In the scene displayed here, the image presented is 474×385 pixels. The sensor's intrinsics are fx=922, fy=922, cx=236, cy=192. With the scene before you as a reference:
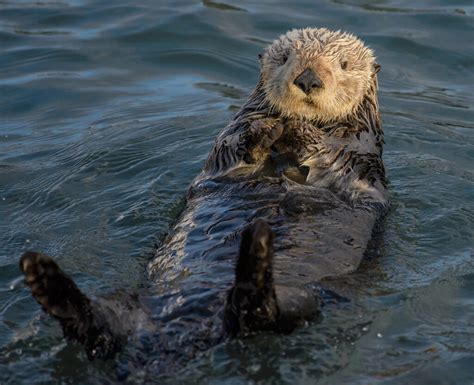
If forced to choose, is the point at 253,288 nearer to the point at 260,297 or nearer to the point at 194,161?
the point at 260,297

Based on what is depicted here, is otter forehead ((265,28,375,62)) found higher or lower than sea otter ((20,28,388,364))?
higher

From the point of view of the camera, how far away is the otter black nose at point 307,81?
5.13 metres

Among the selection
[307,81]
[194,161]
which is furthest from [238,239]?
[194,161]

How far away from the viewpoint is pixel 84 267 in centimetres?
501

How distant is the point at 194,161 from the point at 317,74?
1.73 m

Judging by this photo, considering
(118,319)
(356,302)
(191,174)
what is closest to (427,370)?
(356,302)

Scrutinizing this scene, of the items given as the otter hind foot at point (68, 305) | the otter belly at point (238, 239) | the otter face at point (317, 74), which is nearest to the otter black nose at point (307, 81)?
the otter face at point (317, 74)

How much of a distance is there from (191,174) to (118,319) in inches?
113

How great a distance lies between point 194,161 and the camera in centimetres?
671

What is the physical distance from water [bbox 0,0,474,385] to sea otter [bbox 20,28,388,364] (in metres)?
0.16

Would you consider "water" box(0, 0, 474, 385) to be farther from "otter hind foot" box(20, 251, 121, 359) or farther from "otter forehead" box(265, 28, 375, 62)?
"otter forehead" box(265, 28, 375, 62)

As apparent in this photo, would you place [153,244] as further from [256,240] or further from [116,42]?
[116,42]

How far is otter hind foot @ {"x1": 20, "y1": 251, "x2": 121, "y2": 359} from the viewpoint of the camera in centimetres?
343

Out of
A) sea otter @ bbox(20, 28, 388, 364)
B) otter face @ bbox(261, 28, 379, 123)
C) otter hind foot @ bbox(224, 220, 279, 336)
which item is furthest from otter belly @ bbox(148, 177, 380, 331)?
otter face @ bbox(261, 28, 379, 123)
